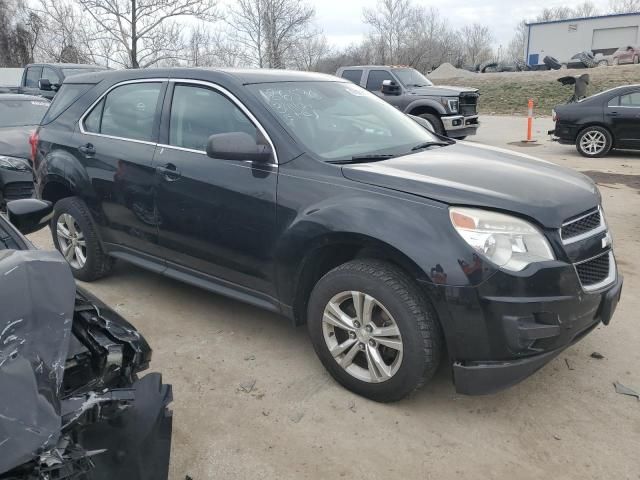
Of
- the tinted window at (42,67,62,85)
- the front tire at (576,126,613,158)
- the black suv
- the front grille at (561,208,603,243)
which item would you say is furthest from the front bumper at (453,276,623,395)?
the tinted window at (42,67,62,85)

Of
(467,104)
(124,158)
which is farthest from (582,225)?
(467,104)

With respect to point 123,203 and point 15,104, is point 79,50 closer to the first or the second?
point 15,104

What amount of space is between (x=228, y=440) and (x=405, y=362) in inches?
39.4

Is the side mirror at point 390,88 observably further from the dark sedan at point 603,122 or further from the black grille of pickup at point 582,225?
the black grille of pickup at point 582,225

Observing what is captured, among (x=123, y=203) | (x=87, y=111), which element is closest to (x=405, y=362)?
(x=123, y=203)

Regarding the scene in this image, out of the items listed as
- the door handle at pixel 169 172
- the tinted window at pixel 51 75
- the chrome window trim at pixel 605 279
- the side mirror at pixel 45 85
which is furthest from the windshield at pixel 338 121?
the tinted window at pixel 51 75

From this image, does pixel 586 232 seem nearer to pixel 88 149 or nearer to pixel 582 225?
pixel 582 225

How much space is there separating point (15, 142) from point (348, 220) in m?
6.48

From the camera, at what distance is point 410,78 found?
1431cm

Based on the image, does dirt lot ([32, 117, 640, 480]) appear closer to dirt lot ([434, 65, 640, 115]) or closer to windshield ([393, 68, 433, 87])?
windshield ([393, 68, 433, 87])

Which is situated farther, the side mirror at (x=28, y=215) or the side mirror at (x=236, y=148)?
the side mirror at (x=236, y=148)

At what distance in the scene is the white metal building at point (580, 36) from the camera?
48500mm

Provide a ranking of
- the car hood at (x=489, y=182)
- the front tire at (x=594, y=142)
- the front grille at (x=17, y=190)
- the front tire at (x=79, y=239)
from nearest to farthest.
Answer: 1. the car hood at (x=489, y=182)
2. the front tire at (x=79, y=239)
3. the front grille at (x=17, y=190)
4. the front tire at (x=594, y=142)

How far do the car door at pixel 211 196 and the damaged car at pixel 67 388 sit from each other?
4.00 feet
